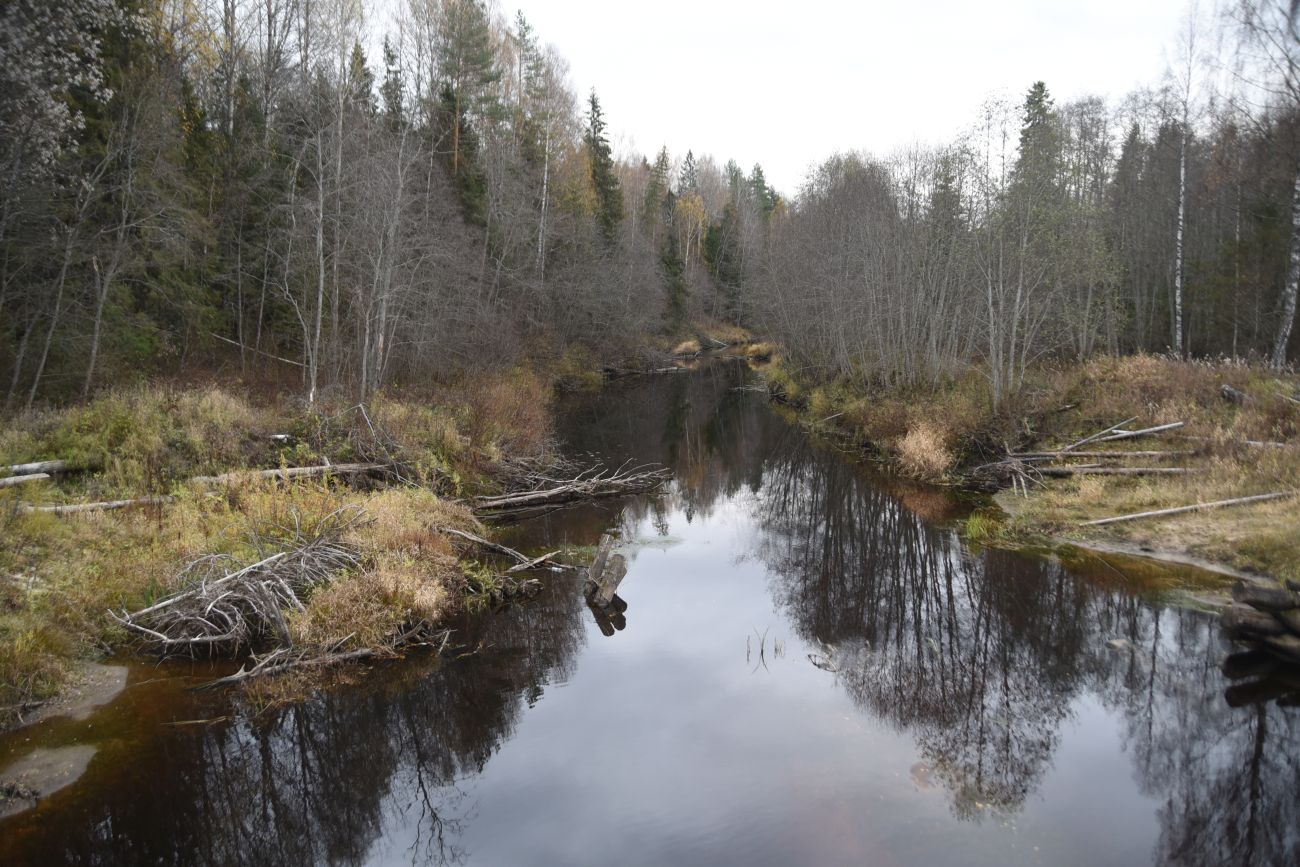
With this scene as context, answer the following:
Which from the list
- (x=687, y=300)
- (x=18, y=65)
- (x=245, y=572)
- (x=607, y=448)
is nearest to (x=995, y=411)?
(x=607, y=448)

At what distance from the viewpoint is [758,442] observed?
84.0ft

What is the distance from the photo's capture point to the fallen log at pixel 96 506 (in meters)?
9.31

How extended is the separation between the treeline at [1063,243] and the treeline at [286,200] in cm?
1384

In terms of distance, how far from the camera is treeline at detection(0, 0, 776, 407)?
50.8 feet

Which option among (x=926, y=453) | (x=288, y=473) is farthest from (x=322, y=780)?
(x=926, y=453)

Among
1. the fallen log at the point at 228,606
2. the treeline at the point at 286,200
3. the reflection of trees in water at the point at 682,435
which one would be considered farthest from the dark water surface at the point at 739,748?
the treeline at the point at 286,200

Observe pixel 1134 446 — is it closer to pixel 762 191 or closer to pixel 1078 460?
pixel 1078 460

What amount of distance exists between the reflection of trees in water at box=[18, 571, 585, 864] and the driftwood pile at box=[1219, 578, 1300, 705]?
7.85 m

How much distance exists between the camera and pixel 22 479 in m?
10.2

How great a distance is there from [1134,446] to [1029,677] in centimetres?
980

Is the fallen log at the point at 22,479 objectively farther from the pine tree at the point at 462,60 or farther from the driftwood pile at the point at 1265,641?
the pine tree at the point at 462,60

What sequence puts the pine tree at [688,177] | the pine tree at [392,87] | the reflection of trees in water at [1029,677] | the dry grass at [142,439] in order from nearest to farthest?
the reflection of trees in water at [1029,677]
the dry grass at [142,439]
the pine tree at [392,87]
the pine tree at [688,177]

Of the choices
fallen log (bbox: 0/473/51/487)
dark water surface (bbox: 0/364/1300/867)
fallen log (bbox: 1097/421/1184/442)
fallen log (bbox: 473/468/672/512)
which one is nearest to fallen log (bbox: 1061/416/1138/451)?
fallen log (bbox: 1097/421/1184/442)

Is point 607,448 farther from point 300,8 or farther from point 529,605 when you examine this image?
point 300,8
